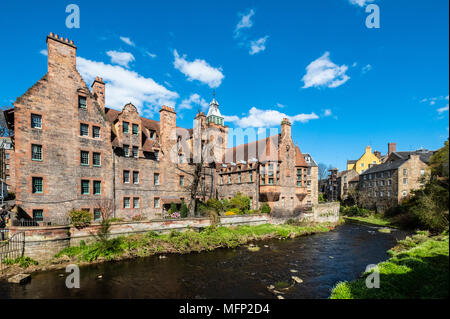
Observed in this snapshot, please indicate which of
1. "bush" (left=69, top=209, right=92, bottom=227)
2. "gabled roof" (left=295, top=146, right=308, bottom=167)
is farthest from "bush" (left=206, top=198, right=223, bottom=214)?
"bush" (left=69, top=209, right=92, bottom=227)

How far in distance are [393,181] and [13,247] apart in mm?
58982

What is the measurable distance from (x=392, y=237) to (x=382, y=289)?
22.4 m

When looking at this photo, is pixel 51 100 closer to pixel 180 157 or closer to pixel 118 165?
pixel 118 165

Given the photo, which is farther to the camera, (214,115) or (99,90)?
(214,115)

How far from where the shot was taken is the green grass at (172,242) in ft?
60.3

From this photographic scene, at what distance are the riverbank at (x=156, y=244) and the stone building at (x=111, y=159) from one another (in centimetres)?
534

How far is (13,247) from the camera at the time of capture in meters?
16.5

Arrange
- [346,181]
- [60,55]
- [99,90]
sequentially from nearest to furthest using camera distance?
1. [60,55]
2. [99,90]
3. [346,181]

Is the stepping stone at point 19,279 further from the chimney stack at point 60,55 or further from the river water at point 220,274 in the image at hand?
the chimney stack at point 60,55

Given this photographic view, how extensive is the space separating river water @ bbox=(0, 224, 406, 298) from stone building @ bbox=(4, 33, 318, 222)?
30.4 ft

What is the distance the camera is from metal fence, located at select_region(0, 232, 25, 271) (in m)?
16.1

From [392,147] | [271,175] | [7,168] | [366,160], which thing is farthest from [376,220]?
[7,168]

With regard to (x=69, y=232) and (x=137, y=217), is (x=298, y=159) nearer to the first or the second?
(x=137, y=217)
